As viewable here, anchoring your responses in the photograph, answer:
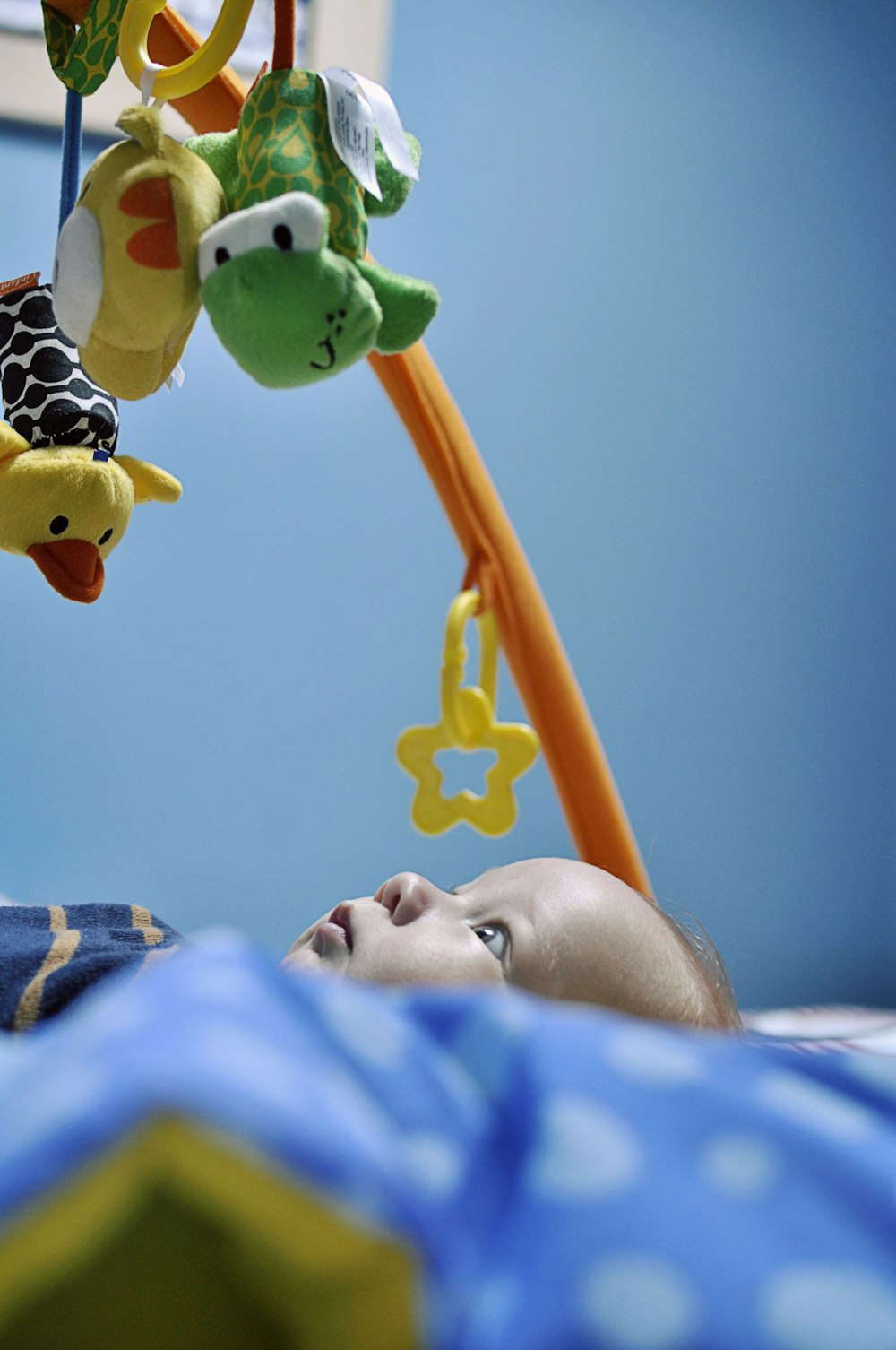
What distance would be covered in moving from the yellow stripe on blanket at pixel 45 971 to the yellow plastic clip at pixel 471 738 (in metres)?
0.26

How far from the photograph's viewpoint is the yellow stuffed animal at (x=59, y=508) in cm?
57

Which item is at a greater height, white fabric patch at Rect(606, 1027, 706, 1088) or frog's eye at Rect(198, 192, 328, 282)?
frog's eye at Rect(198, 192, 328, 282)

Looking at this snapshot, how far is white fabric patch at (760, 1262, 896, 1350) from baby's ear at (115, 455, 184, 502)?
1.81ft

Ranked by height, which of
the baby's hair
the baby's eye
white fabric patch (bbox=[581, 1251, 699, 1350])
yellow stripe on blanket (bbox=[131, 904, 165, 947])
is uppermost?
white fabric patch (bbox=[581, 1251, 699, 1350])

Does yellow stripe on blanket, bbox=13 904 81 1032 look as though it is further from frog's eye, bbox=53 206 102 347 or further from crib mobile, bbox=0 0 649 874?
frog's eye, bbox=53 206 102 347

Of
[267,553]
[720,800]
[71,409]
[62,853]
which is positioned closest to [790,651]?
[720,800]

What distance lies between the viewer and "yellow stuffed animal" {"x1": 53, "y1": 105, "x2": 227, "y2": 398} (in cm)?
45

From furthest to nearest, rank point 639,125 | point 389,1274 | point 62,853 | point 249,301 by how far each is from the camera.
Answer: point 639,125, point 62,853, point 249,301, point 389,1274

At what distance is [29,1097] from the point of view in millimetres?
198

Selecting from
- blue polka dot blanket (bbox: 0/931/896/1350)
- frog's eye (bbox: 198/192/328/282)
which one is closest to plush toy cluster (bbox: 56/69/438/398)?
frog's eye (bbox: 198/192/328/282)

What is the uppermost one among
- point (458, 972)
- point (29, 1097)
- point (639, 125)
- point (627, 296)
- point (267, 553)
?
point (639, 125)

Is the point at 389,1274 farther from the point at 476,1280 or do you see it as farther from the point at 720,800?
the point at 720,800

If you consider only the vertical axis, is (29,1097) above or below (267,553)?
below

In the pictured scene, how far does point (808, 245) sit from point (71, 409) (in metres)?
1.17
